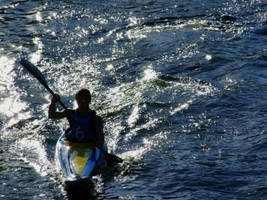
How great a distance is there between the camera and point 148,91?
13.2 m

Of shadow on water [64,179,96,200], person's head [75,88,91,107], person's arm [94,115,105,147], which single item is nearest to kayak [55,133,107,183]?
shadow on water [64,179,96,200]

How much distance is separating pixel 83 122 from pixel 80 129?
0.52ft

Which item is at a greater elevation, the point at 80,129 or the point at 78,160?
the point at 80,129

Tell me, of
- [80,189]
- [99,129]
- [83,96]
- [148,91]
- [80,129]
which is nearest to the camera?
[80,189]

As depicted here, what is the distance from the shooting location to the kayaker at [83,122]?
30.0ft

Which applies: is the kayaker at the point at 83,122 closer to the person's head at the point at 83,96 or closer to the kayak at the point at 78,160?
the person's head at the point at 83,96

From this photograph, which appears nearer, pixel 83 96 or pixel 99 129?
pixel 83 96

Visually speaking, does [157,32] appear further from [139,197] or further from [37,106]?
[139,197]

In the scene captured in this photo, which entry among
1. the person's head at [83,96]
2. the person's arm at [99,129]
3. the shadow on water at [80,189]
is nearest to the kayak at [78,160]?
the shadow on water at [80,189]

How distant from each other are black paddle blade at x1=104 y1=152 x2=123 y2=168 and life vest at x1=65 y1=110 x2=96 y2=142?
1.28 ft

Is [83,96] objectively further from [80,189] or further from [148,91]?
[148,91]

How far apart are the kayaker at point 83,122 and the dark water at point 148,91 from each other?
77 cm

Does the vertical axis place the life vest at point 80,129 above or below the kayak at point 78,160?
above

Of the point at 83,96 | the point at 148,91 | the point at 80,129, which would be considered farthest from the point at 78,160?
the point at 148,91
